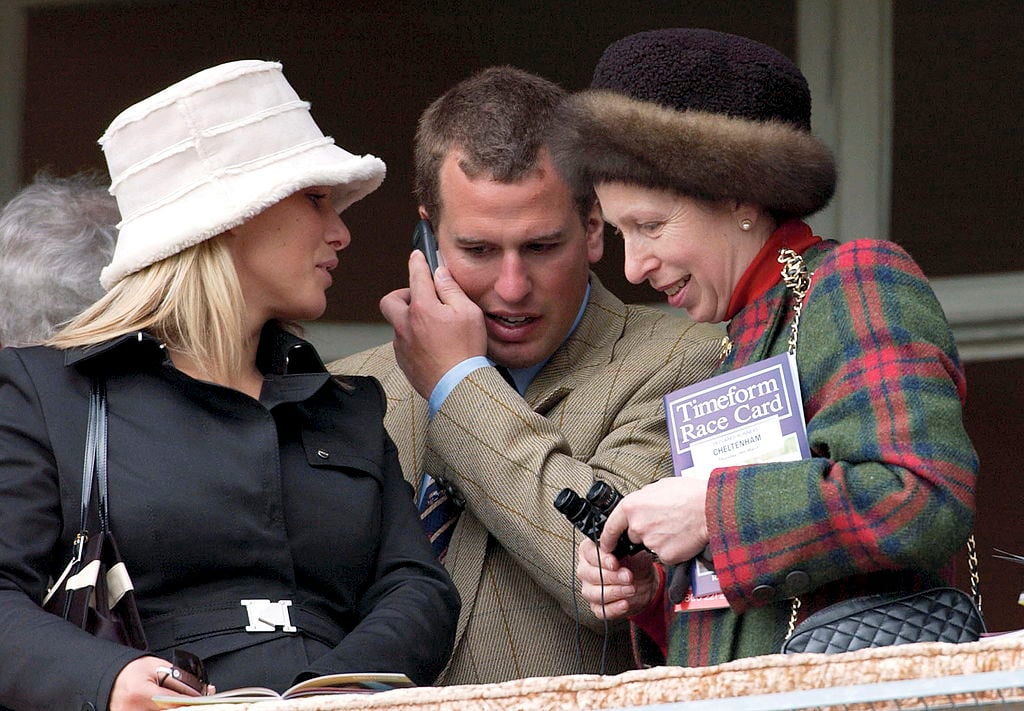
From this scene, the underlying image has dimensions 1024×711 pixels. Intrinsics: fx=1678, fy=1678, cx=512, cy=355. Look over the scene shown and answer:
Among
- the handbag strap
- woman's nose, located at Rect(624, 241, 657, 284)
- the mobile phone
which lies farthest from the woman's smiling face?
the handbag strap

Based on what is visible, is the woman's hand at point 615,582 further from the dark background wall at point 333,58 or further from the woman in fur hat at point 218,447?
the dark background wall at point 333,58

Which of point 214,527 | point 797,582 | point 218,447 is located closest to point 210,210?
point 218,447

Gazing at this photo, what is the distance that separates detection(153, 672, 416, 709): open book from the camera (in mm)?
2062

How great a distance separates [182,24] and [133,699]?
297 centimetres

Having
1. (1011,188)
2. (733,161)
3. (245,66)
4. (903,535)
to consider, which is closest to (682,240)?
(733,161)

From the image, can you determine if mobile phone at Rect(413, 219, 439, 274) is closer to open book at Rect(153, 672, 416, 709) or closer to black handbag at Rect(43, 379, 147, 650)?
black handbag at Rect(43, 379, 147, 650)

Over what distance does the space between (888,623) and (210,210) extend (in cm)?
123

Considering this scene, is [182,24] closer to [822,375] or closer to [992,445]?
[992,445]

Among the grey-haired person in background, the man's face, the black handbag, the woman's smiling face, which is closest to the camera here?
the black handbag

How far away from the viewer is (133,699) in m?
2.19

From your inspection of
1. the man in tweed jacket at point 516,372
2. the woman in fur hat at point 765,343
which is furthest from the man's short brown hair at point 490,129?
the woman in fur hat at point 765,343

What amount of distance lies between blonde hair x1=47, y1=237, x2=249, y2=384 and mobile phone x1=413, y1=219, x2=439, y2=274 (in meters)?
0.63

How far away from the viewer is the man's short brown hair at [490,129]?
3.20 meters

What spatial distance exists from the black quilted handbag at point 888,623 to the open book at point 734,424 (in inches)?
8.7
